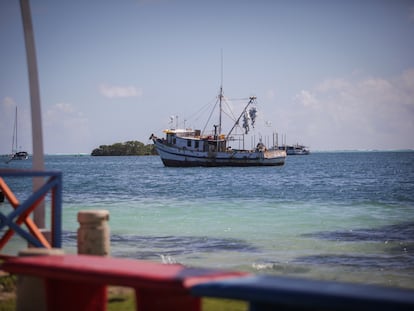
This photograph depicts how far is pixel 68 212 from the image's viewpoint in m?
29.2

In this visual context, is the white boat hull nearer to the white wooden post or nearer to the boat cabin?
the boat cabin

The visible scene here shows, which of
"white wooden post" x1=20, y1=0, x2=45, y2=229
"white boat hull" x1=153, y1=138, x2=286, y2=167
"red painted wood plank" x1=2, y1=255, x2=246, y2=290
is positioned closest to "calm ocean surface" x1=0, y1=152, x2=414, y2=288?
"white wooden post" x1=20, y1=0, x2=45, y2=229

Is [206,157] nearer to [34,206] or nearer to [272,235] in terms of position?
[272,235]

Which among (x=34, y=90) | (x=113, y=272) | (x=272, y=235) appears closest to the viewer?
(x=113, y=272)

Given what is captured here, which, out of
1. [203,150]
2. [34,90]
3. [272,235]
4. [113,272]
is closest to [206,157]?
[203,150]

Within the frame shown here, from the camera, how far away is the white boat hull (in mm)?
81750

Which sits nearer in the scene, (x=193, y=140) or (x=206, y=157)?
(x=193, y=140)

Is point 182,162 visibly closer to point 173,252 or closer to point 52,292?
point 173,252

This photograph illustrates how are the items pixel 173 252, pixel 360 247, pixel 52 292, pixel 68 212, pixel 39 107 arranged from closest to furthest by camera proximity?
1. pixel 52 292
2. pixel 39 107
3. pixel 173 252
4. pixel 360 247
5. pixel 68 212

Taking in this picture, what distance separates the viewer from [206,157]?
3243 inches

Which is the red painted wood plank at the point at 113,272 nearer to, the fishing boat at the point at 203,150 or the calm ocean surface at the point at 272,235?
the calm ocean surface at the point at 272,235

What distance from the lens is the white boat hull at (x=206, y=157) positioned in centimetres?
8175

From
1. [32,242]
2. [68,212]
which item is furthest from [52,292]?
[68,212]

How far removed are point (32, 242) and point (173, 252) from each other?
29.8ft
